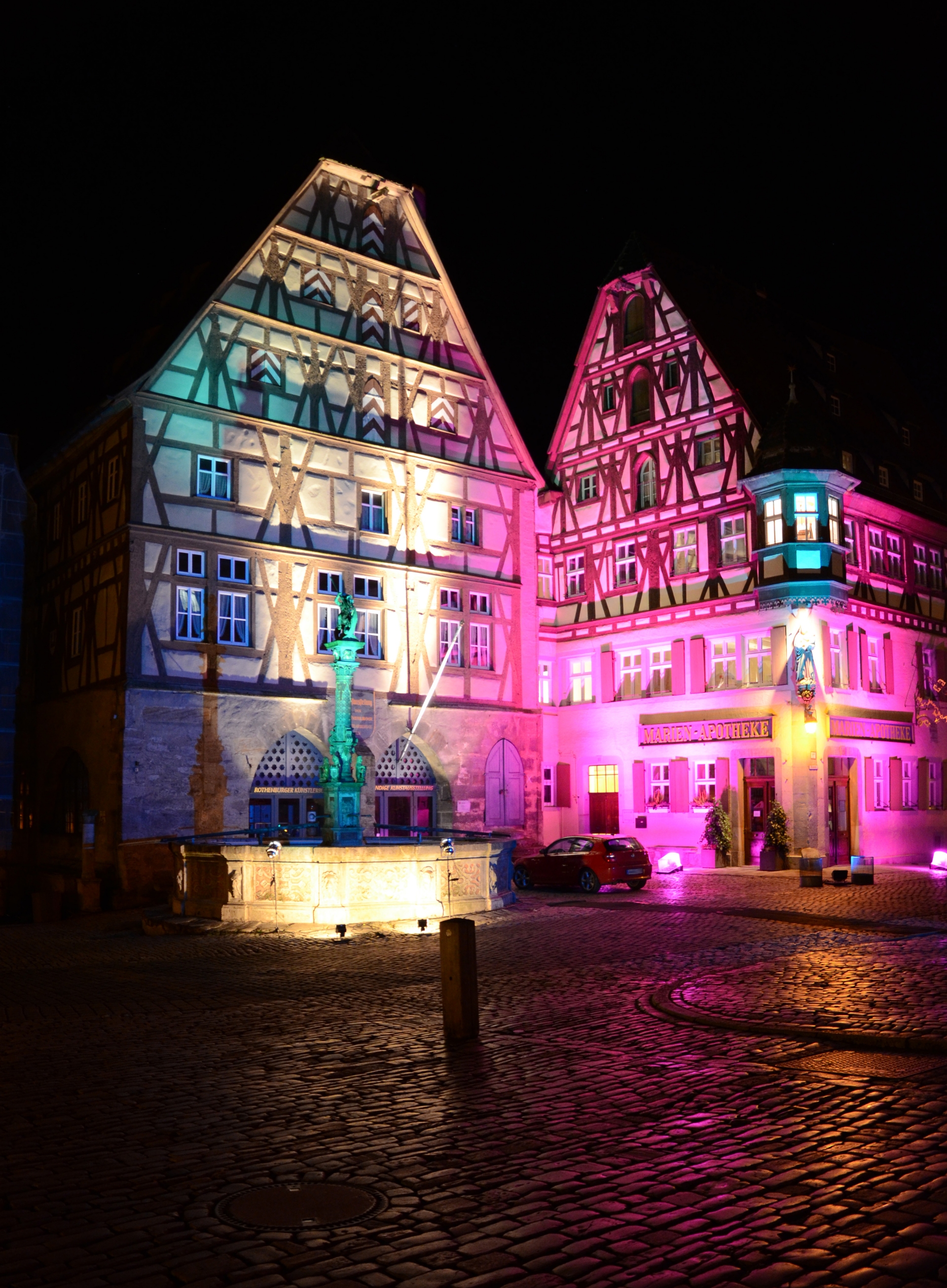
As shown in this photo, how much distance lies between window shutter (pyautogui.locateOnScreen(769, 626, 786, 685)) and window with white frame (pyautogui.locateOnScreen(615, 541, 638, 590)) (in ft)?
19.6

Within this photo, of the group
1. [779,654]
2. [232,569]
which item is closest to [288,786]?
[232,569]

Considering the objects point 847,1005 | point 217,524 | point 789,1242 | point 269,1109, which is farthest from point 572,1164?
point 217,524

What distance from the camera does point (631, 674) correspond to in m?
36.7

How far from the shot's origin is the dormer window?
36969 mm

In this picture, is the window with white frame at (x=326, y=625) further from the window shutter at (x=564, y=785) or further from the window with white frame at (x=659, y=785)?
the window shutter at (x=564, y=785)

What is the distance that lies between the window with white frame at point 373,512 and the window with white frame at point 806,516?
36.9 feet

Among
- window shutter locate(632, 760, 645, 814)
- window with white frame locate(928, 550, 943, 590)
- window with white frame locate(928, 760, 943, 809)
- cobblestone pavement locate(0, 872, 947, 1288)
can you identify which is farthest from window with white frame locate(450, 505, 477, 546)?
cobblestone pavement locate(0, 872, 947, 1288)

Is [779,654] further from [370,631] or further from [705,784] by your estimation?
[370,631]

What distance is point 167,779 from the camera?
25.8 metres

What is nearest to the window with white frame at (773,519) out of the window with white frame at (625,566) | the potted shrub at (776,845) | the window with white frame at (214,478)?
the window with white frame at (625,566)

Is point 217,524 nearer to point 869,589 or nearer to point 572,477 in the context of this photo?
point 572,477

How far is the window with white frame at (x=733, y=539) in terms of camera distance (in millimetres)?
33344

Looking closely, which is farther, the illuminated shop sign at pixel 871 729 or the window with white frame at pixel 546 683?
the window with white frame at pixel 546 683

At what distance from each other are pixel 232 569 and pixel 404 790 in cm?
770
